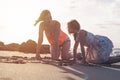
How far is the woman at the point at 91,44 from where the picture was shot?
12.1 metres

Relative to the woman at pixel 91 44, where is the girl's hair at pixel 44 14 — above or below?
above

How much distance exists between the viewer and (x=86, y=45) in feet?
41.5

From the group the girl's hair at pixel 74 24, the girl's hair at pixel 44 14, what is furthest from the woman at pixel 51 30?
the girl's hair at pixel 74 24

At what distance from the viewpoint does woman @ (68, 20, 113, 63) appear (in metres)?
12.1

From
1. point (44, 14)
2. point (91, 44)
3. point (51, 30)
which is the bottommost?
point (91, 44)

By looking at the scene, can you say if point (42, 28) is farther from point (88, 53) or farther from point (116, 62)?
point (116, 62)

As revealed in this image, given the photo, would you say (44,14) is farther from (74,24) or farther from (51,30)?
(74,24)

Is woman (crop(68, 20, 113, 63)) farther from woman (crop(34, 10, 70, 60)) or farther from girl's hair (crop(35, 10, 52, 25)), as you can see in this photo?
girl's hair (crop(35, 10, 52, 25))

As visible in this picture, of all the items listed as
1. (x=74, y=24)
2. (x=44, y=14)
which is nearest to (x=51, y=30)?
(x=44, y=14)

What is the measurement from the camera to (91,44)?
41.5 feet

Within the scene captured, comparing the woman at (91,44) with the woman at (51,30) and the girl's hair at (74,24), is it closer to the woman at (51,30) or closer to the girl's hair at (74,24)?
the girl's hair at (74,24)

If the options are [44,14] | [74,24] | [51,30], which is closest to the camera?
[74,24]

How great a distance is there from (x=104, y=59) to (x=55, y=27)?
172cm

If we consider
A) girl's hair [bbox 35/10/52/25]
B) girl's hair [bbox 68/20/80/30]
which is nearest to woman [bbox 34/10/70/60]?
girl's hair [bbox 35/10/52/25]
